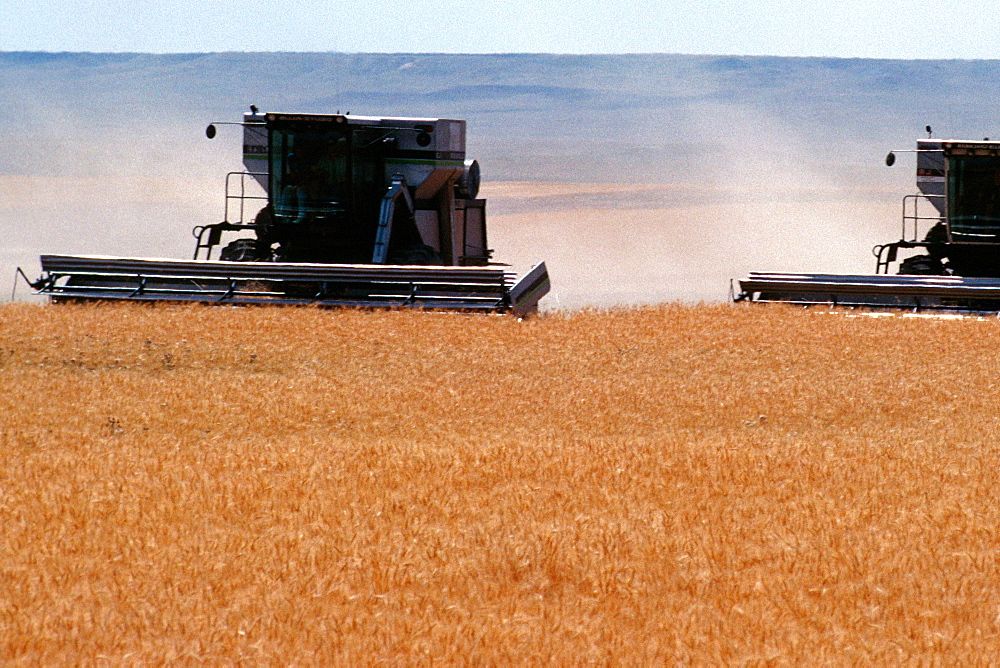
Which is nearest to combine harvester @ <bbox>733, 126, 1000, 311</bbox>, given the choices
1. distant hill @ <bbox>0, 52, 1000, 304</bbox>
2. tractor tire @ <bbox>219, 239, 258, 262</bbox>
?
tractor tire @ <bbox>219, 239, 258, 262</bbox>

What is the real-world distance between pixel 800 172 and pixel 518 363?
103688 mm

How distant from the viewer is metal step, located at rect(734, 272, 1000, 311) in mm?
16328

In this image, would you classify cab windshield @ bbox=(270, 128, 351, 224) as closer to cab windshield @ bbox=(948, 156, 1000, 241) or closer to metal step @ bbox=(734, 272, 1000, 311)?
metal step @ bbox=(734, 272, 1000, 311)

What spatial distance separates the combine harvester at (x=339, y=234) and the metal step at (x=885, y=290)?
283 cm

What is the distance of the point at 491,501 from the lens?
6.80m

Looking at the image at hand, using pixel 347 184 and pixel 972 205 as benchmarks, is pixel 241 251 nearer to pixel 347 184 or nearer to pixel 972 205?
pixel 347 184

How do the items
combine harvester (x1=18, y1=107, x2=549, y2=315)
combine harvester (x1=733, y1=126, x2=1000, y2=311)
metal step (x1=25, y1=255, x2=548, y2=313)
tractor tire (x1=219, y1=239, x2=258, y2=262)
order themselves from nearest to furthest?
metal step (x1=25, y1=255, x2=548, y2=313), combine harvester (x1=18, y1=107, x2=549, y2=315), combine harvester (x1=733, y1=126, x2=1000, y2=311), tractor tire (x1=219, y1=239, x2=258, y2=262)

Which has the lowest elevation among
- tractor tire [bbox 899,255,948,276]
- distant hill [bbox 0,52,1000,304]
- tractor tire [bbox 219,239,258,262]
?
tractor tire [bbox 899,255,948,276]

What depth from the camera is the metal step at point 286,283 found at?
51.1 ft

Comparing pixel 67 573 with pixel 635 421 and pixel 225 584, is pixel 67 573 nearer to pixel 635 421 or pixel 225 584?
pixel 225 584

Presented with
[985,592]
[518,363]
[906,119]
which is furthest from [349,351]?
[906,119]

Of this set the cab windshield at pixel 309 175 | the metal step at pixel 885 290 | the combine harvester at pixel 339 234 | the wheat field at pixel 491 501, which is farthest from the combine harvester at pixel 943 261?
the cab windshield at pixel 309 175

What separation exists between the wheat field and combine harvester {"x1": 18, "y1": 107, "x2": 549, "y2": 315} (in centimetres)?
288

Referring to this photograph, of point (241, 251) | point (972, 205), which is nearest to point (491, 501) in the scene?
point (241, 251)
